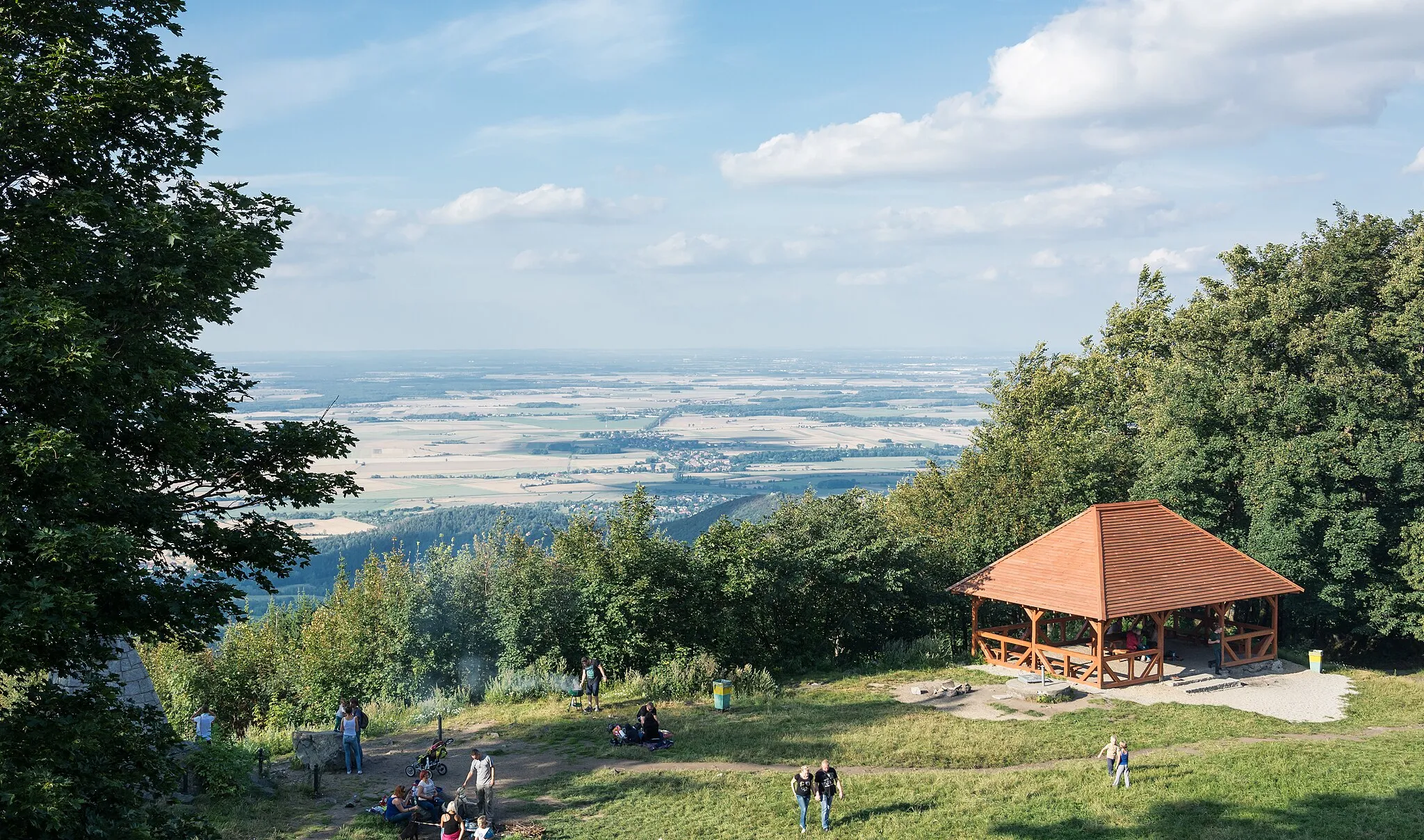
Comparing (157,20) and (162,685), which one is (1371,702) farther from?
(162,685)

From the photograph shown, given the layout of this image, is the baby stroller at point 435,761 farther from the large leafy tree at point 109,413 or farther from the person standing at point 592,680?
the large leafy tree at point 109,413

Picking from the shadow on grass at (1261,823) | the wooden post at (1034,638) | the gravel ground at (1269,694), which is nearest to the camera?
the shadow on grass at (1261,823)

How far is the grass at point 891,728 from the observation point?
65.9 ft

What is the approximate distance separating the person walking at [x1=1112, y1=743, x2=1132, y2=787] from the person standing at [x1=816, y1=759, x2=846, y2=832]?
539 centimetres

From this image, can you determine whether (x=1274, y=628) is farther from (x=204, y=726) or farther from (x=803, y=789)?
(x=204, y=726)

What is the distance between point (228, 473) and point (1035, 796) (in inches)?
557

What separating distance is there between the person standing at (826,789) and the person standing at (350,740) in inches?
349

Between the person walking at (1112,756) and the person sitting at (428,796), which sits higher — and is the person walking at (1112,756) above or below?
below

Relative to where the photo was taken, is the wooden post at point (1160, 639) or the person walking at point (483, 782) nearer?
the person walking at point (483, 782)

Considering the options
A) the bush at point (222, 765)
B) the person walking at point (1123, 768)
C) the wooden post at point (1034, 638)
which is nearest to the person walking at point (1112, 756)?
the person walking at point (1123, 768)

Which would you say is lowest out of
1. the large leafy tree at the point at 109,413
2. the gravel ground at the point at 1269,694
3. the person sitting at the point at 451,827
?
the gravel ground at the point at 1269,694

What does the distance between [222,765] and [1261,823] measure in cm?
1639

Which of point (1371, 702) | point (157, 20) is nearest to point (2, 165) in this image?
point (157, 20)

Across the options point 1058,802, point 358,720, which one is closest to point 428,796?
point 358,720
